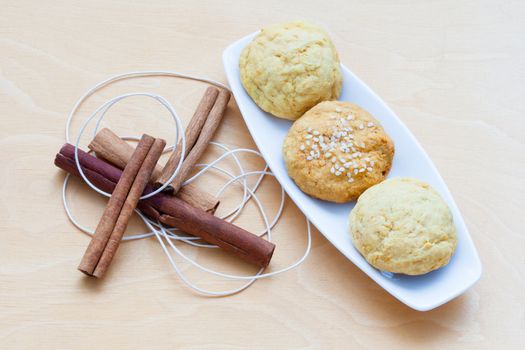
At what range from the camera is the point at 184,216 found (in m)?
1.41

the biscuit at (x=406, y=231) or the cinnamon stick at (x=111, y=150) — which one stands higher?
the biscuit at (x=406, y=231)

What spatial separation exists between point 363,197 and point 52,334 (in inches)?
31.4

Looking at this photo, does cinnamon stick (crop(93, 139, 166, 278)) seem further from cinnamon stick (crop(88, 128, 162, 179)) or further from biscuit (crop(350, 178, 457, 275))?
biscuit (crop(350, 178, 457, 275))

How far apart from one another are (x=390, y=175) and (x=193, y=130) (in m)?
0.52

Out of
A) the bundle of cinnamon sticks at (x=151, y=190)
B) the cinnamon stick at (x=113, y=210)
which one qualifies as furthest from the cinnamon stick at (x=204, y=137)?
the cinnamon stick at (x=113, y=210)

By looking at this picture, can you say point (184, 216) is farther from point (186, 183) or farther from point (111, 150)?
point (111, 150)

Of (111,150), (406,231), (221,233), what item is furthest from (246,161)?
(406,231)

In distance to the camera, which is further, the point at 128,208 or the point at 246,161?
the point at 246,161

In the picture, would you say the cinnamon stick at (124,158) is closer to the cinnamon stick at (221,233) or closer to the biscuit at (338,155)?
the cinnamon stick at (221,233)

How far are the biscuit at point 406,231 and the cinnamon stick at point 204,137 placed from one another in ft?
1.46

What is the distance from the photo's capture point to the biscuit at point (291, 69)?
1441 millimetres

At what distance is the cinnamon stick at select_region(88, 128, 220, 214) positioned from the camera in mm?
1459

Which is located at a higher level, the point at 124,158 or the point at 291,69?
the point at 291,69

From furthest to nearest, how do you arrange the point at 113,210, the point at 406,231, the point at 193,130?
the point at 193,130
the point at 113,210
the point at 406,231
